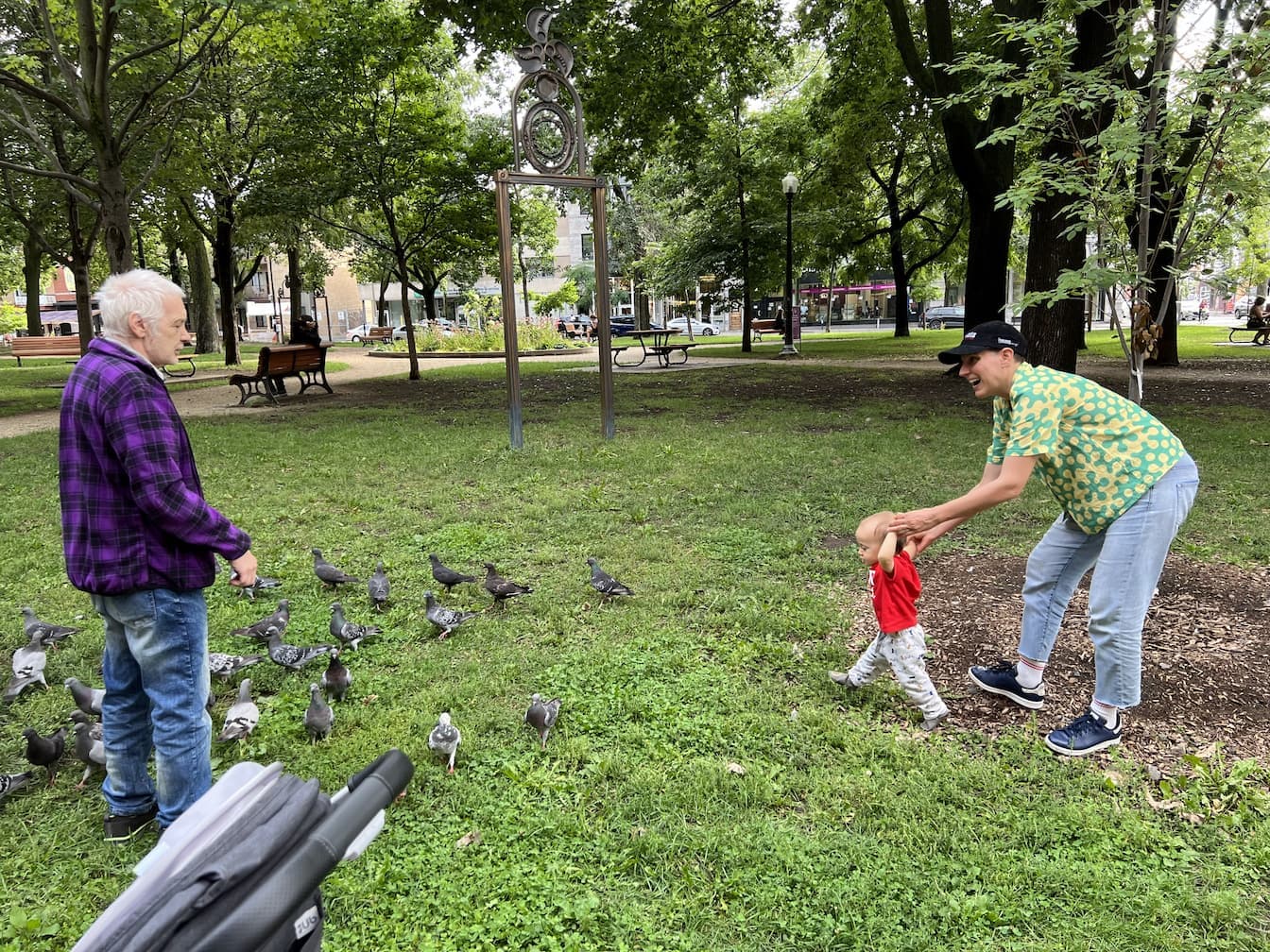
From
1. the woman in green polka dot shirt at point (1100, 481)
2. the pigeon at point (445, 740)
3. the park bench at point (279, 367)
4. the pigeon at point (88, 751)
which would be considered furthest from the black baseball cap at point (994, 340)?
the park bench at point (279, 367)

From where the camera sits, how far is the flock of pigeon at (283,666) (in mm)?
3398

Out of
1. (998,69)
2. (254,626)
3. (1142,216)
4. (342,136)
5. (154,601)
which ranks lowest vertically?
(254,626)

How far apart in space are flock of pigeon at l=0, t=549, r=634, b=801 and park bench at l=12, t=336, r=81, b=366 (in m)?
29.2

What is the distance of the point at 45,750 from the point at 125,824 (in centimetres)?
63

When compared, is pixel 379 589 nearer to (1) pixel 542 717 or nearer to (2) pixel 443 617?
(2) pixel 443 617

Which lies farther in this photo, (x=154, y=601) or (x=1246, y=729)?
(x=1246, y=729)

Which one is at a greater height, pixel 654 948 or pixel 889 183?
pixel 889 183

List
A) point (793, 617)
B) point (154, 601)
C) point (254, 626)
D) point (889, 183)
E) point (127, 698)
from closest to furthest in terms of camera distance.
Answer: point (154, 601)
point (127, 698)
point (254, 626)
point (793, 617)
point (889, 183)

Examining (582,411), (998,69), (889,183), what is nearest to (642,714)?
(998,69)

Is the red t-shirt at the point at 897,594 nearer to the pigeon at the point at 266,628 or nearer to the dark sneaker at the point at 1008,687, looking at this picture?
the dark sneaker at the point at 1008,687

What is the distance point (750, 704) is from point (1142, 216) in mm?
3662

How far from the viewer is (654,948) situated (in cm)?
247

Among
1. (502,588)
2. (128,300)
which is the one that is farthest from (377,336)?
(128,300)

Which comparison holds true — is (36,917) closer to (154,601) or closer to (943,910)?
(154,601)
